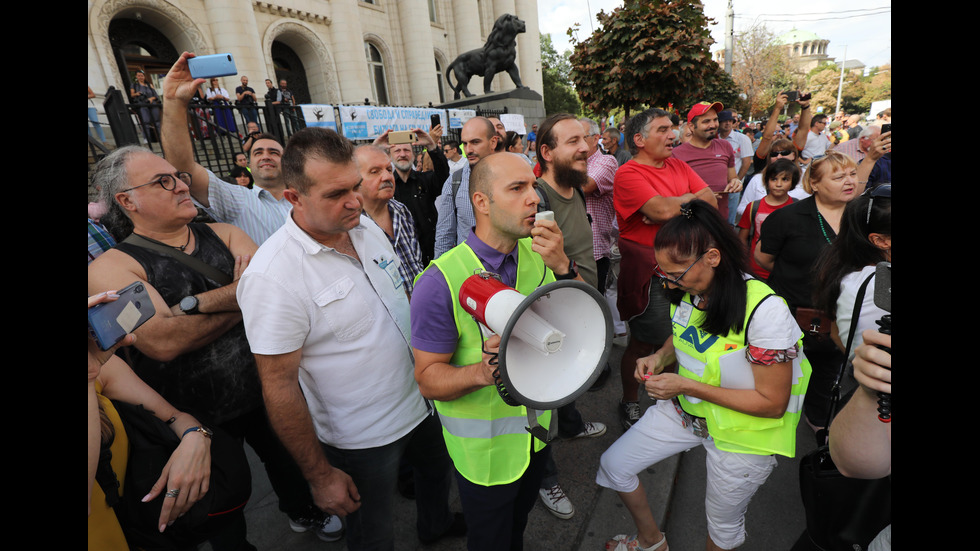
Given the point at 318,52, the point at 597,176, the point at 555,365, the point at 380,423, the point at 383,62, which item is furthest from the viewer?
the point at 383,62

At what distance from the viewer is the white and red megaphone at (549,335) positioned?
50.8 inches

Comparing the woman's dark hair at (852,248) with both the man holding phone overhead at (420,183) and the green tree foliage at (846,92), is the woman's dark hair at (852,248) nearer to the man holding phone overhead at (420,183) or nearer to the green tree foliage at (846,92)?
the man holding phone overhead at (420,183)

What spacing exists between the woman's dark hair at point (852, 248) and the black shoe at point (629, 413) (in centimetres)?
164

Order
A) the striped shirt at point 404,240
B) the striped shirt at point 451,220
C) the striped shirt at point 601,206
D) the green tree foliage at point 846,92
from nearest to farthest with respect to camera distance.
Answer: the striped shirt at point 404,240, the striped shirt at point 451,220, the striped shirt at point 601,206, the green tree foliage at point 846,92

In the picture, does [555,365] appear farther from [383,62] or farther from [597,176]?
[383,62]

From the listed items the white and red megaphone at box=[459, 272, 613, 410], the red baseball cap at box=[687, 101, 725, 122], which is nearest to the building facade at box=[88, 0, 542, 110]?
the red baseball cap at box=[687, 101, 725, 122]

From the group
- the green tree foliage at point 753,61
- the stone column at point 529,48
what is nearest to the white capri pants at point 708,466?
the stone column at point 529,48

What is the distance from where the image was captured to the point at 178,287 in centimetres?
194

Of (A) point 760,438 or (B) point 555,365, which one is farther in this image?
(A) point 760,438

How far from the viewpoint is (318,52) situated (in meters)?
17.7

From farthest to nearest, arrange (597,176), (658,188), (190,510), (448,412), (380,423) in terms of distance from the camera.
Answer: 1. (597,176)
2. (658,188)
3. (380,423)
4. (448,412)
5. (190,510)
